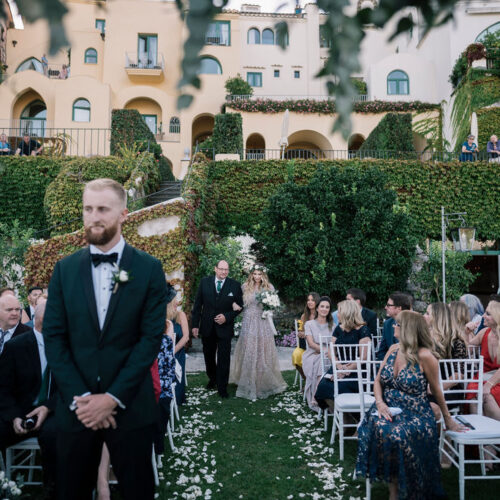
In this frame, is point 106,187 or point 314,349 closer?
point 106,187

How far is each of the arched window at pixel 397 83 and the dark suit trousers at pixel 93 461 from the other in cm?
2592

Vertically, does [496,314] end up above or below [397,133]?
below

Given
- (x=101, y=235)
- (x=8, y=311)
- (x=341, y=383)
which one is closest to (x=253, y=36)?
(x=341, y=383)

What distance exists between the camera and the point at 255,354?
719 cm

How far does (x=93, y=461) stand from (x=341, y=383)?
355 cm

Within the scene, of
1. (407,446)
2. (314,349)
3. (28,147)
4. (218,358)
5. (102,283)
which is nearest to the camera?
(102,283)

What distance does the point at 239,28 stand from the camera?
85.5 ft

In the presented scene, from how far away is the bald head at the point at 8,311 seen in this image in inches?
169

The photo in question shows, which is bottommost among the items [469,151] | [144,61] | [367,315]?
[367,315]

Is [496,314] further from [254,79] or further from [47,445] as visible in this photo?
[254,79]

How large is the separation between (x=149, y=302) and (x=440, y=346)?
3182mm

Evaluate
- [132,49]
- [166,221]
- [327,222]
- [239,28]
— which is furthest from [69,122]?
[327,222]

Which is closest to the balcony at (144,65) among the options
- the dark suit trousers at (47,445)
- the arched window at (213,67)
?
the arched window at (213,67)

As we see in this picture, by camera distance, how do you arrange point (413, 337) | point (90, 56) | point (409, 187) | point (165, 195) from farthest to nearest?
point (90, 56)
point (409, 187)
point (165, 195)
point (413, 337)
